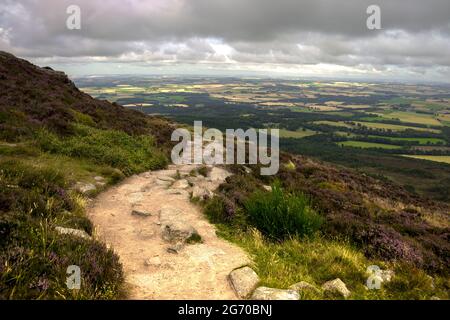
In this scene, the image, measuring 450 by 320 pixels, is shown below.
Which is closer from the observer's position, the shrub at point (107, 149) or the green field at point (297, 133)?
the shrub at point (107, 149)

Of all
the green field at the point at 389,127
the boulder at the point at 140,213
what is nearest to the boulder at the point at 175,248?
the boulder at the point at 140,213

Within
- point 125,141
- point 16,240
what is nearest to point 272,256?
point 16,240

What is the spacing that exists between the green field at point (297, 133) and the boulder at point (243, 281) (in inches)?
5239

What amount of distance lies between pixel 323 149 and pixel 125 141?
110 metres

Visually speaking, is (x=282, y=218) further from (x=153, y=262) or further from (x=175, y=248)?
(x=153, y=262)

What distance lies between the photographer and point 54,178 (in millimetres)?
10039

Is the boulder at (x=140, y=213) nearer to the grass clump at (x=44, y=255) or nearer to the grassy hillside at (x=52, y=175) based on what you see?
the grassy hillside at (x=52, y=175)

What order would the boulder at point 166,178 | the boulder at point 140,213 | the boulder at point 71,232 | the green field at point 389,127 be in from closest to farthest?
the boulder at point 71,232 < the boulder at point 140,213 < the boulder at point 166,178 < the green field at point 389,127

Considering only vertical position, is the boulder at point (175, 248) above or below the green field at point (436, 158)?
above

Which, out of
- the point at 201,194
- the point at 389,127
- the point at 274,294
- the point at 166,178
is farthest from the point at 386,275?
the point at 389,127

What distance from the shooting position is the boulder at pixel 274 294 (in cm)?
550

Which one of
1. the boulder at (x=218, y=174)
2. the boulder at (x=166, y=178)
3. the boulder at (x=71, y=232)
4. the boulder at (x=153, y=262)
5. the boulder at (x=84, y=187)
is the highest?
the boulder at (x=84, y=187)

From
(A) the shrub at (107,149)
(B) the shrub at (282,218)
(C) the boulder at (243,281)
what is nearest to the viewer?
(C) the boulder at (243,281)

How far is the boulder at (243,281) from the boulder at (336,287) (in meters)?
1.26
